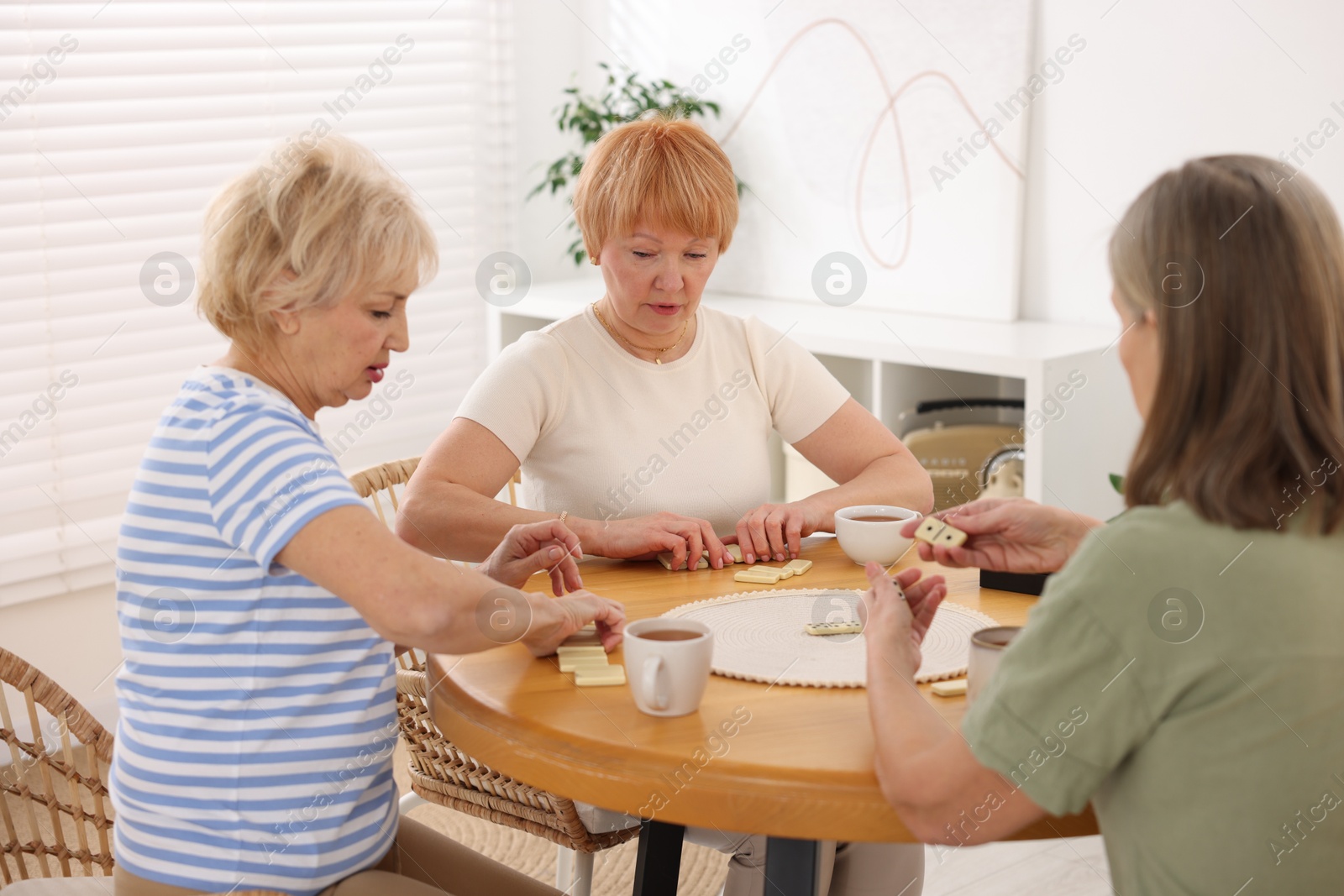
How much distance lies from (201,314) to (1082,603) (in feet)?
3.05

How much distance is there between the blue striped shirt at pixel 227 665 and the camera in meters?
1.17

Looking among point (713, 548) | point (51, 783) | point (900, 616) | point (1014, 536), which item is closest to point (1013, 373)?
point (713, 548)

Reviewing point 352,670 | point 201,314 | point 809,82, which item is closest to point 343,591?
point 352,670

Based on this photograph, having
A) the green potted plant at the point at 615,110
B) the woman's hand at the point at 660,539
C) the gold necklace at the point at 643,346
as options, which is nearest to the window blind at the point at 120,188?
the green potted plant at the point at 615,110

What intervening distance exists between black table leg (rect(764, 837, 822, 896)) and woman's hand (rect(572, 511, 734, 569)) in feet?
1.59

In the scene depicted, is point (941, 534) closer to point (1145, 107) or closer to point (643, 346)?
point (643, 346)

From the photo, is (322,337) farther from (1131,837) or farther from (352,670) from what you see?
(1131,837)

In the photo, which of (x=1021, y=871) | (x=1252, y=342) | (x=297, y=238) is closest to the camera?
(x=1252, y=342)

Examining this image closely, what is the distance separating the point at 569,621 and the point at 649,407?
0.68m

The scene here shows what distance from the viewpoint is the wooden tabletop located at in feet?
3.40

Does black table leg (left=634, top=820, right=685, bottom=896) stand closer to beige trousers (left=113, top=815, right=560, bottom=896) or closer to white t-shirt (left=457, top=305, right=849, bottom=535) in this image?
beige trousers (left=113, top=815, right=560, bottom=896)

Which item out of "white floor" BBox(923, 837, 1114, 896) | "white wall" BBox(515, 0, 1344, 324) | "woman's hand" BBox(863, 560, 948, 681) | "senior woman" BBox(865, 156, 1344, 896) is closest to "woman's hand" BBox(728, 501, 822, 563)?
"woman's hand" BBox(863, 560, 948, 681)

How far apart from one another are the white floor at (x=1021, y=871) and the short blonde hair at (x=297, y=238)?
5.38 ft

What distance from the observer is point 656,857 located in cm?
149
